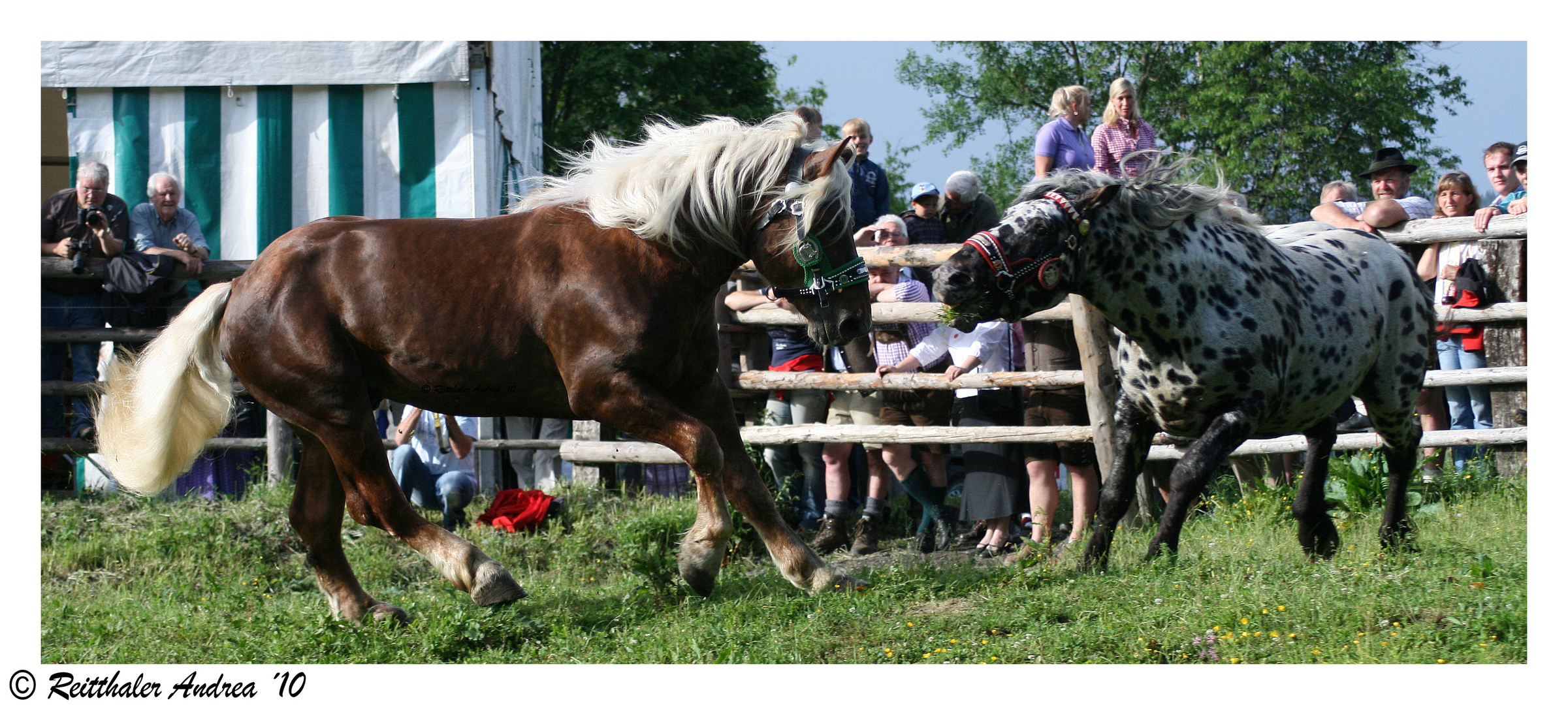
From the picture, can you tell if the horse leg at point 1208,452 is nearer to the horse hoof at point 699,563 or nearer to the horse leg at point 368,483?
the horse hoof at point 699,563

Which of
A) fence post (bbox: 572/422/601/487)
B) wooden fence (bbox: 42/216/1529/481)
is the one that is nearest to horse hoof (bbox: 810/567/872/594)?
wooden fence (bbox: 42/216/1529/481)

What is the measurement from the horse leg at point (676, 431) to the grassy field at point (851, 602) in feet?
1.20

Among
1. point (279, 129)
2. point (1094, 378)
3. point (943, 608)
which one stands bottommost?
point (943, 608)

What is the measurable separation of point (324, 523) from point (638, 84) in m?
21.1

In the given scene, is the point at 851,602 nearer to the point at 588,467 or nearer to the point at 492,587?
the point at 492,587

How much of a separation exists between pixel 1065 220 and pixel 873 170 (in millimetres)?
3779

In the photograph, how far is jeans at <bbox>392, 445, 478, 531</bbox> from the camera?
7.27 metres

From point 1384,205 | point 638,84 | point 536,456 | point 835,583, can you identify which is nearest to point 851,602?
point 835,583

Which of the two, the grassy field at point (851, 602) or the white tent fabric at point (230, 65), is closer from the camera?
the grassy field at point (851, 602)

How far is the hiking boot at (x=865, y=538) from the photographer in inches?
270

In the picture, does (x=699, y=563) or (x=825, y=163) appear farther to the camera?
(x=699, y=563)

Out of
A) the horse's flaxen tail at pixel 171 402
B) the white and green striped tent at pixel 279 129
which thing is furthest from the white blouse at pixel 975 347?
the white and green striped tent at pixel 279 129

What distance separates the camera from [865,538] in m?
6.89

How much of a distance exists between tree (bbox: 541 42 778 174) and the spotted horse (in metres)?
19.8
